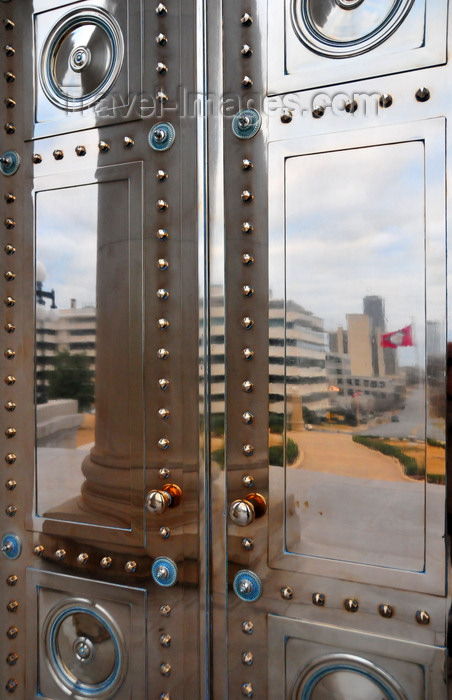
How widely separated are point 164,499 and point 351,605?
0.42 metres

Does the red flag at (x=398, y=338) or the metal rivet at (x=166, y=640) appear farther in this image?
the metal rivet at (x=166, y=640)

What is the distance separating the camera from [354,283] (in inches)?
39.2

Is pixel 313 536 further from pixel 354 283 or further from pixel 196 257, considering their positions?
pixel 196 257

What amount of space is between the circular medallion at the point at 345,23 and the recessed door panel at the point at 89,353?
47cm

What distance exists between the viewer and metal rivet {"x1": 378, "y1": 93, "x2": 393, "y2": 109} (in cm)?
96

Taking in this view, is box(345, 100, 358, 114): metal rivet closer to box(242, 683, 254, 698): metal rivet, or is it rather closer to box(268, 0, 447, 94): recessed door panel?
box(268, 0, 447, 94): recessed door panel

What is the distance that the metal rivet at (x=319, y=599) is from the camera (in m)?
1.02

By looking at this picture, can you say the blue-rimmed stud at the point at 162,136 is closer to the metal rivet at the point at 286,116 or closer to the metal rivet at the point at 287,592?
the metal rivet at the point at 286,116

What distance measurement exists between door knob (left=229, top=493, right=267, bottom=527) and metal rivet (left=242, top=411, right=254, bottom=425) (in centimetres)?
15

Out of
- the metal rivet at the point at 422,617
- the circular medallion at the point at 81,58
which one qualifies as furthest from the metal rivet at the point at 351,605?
the circular medallion at the point at 81,58

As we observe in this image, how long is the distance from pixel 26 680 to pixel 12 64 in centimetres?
157

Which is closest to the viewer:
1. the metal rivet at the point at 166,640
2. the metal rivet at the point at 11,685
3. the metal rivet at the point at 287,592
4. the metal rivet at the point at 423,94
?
the metal rivet at the point at 423,94

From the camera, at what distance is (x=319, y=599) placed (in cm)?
102

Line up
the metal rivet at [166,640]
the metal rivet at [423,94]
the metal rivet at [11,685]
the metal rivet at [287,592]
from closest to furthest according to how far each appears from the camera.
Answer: the metal rivet at [423,94]
the metal rivet at [287,592]
the metal rivet at [166,640]
the metal rivet at [11,685]
